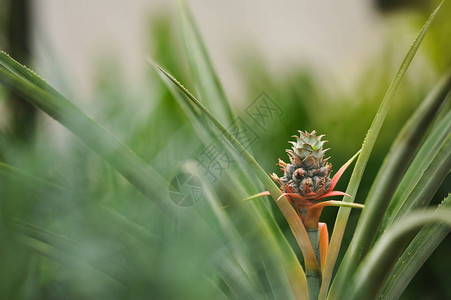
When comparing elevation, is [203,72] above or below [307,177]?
above

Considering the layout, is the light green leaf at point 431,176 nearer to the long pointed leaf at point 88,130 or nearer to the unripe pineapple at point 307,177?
the unripe pineapple at point 307,177

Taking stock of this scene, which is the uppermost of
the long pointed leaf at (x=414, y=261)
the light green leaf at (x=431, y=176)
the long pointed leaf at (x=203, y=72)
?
the long pointed leaf at (x=203, y=72)

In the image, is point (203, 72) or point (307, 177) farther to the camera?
point (203, 72)

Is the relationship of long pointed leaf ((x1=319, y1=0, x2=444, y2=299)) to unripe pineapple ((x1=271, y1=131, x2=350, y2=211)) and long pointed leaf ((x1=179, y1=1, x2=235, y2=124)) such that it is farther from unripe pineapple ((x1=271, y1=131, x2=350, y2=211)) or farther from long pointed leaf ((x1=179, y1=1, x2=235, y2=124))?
long pointed leaf ((x1=179, y1=1, x2=235, y2=124))

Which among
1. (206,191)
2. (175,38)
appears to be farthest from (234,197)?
(175,38)

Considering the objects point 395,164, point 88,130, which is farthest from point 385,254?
point 88,130

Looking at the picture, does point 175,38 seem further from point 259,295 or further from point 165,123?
point 259,295

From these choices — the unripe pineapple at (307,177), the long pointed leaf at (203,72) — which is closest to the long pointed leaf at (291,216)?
the unripe pineapple at (307,177)

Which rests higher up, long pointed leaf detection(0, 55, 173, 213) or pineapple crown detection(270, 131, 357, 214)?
long pointed leaf detection(0, 55, 173, 213)

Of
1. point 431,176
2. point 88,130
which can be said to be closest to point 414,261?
point 431,176

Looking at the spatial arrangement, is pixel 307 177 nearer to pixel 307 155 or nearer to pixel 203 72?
pixel 307 155

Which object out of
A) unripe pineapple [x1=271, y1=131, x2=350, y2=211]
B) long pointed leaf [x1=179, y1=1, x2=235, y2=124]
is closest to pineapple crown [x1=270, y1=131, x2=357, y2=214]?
unripe pineapple [x1=271, y1=131, x2=350, y2=211]
